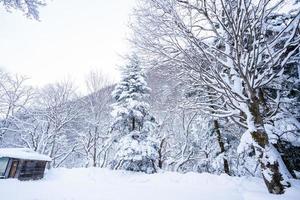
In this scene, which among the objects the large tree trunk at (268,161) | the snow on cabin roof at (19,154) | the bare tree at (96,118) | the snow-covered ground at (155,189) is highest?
the bare tree at (96,118)

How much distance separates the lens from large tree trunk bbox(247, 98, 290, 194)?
4.99 meters

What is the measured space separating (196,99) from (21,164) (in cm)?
1623

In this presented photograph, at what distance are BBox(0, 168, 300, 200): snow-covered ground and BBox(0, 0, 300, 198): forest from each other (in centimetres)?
93

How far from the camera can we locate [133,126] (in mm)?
16109

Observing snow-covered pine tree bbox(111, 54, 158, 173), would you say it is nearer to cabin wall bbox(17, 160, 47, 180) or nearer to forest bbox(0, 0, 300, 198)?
forest bbox(0, 0, 300, 198)

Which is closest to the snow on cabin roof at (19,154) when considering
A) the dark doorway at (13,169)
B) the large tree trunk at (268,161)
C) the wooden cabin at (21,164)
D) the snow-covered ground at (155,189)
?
the wooden cabin at (21,164)

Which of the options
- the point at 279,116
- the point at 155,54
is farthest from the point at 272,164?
the point at 155,54

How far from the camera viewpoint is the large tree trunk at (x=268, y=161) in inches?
197

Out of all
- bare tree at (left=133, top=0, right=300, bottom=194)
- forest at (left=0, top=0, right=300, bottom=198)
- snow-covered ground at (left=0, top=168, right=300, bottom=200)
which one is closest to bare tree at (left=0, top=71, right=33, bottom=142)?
forest at (left=0, top=0, right=300, bottom=198)

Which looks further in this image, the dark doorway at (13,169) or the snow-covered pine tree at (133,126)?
the dark doorway at (13,169)

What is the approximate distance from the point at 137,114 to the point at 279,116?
9.87m

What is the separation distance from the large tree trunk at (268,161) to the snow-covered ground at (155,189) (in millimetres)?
237

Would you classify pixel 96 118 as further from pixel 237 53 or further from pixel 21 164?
pixel 237 53

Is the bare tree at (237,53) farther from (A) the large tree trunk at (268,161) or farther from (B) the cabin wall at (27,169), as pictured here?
(B) the cabin wall at (27,169)
